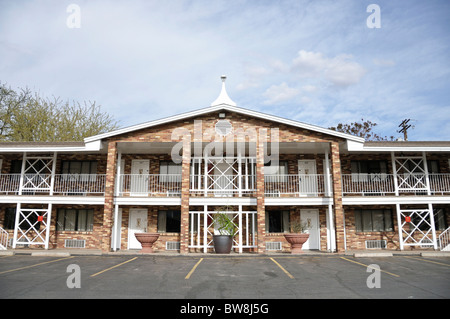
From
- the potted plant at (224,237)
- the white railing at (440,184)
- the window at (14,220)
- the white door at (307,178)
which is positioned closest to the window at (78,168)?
the window at (14,220)

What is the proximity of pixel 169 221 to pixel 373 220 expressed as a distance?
427 inches

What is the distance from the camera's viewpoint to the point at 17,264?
11719 mm

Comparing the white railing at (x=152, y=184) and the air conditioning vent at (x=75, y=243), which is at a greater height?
the white railing at (x=152, y=184)

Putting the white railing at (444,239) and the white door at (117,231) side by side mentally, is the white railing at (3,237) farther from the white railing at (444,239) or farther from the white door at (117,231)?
the white railing at (444,239)

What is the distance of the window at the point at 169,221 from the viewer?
57.8 feet

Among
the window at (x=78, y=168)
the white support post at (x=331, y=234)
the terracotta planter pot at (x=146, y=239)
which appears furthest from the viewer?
the window at (x=78, y=168)

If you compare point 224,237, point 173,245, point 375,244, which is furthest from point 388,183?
point 173,245

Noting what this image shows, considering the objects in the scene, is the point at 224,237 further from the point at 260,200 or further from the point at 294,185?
the point at 294,185

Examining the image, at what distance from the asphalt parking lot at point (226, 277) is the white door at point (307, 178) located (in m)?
4.62

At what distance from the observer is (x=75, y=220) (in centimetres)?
1792
